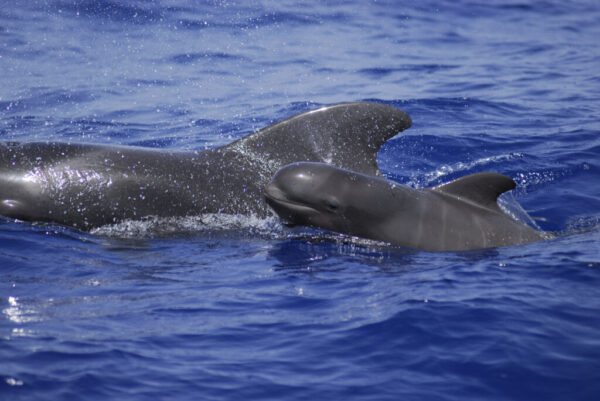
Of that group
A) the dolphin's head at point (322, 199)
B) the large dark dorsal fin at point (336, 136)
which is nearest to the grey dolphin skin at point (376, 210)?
the dolphin's head at point (322, 199)

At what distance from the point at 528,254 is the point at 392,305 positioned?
2.08 m

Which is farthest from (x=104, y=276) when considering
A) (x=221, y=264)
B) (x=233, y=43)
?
(x=233, y=43)

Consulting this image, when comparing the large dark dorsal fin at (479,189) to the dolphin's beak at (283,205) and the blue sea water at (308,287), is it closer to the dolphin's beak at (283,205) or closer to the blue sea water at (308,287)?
the blue sea water at (308,287)

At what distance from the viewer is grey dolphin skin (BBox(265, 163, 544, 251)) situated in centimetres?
768

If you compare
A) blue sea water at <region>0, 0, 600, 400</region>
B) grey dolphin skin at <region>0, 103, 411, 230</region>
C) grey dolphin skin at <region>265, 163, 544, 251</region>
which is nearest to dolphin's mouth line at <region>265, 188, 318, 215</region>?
grey dolphin skin at <region>265, 163, 544, 251</region>

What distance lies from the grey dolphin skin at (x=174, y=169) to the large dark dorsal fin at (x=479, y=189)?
965mm

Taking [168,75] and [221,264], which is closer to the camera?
[221,264]

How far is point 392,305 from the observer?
240 inches

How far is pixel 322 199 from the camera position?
7.66m

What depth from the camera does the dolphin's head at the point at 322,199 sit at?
7.65 meters

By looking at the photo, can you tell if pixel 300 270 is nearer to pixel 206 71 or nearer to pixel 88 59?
pixel 206 71

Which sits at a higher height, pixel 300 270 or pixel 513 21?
pixel 513 21

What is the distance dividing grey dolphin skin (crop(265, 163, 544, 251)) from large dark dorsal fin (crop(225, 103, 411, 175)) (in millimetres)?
668

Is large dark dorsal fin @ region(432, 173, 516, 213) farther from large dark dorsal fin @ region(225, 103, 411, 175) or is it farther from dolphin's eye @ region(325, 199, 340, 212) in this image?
dolphin's eye @ region(325, 199, 340, 212)
